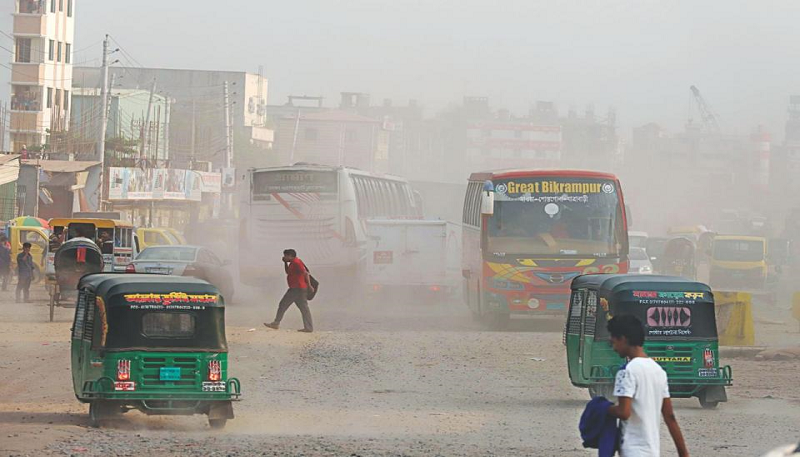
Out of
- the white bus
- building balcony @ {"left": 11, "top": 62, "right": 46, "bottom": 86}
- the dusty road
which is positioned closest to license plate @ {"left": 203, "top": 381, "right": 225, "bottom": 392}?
the dusty road

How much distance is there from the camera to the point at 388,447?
11203 mm

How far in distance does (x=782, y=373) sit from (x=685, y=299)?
18.5 ft

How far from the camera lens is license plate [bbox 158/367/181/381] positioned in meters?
11.9

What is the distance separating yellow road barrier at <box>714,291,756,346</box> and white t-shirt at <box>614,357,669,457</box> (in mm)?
15671

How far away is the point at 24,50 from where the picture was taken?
7250 cm

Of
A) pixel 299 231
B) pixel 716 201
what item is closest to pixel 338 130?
pixel 716 201

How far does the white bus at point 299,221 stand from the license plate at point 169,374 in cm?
2160

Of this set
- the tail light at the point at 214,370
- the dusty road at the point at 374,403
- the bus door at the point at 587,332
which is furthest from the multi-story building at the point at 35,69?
the tail light at the point at 214,370

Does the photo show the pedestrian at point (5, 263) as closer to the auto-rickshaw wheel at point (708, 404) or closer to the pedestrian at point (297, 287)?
the pedestrian at point (297, 287)

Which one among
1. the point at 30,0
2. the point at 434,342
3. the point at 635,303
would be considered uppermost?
the point at 30,0

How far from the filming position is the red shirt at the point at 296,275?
23.1 metres

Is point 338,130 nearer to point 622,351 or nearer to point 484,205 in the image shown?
point 484,205

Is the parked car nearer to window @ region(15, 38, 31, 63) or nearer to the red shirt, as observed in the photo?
the red shirt

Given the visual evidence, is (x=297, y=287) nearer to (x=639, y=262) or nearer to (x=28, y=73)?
(x=639, y=262)
